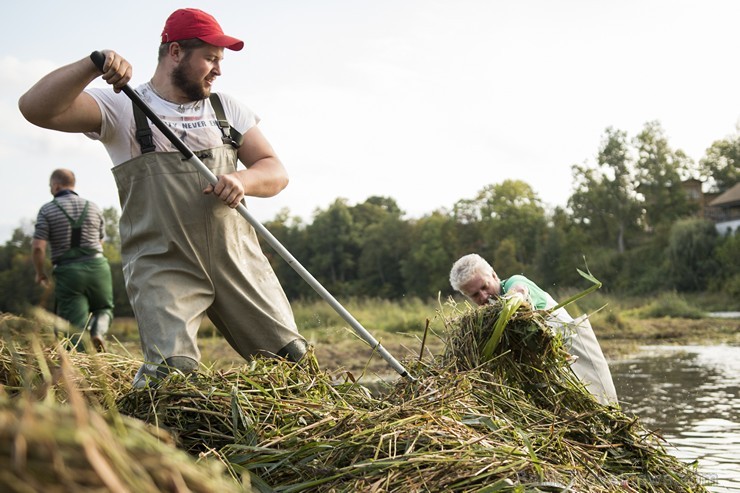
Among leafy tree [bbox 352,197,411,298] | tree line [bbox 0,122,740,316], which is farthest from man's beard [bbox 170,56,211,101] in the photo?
leafy tree [bbox 352,197,411,298]

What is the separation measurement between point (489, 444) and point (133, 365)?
2.02m

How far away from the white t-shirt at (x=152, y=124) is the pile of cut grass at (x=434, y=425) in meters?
1.00

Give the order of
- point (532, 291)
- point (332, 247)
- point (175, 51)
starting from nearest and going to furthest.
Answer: point (175, 51) → point (532, 291) → point (332, 247)

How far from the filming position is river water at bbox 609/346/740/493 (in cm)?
586

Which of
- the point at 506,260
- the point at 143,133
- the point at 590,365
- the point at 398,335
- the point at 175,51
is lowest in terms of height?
the point at 398,335

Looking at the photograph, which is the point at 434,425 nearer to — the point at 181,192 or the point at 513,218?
the point at 181,192

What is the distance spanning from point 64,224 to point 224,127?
488 centimetres

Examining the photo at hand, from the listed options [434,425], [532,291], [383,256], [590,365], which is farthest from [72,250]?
[383,256]

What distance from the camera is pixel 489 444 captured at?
265 cm

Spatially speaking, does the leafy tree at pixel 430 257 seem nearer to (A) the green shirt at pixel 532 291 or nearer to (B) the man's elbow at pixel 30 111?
(A) the green shirt at pixel 532 291

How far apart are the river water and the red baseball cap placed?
104 inches

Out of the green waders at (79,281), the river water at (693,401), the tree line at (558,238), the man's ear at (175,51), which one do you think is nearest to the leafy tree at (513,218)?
the tree line at (558,238)

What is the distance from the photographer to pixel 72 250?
842cm

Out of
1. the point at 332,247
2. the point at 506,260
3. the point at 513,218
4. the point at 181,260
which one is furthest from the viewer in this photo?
the point at 332,247
